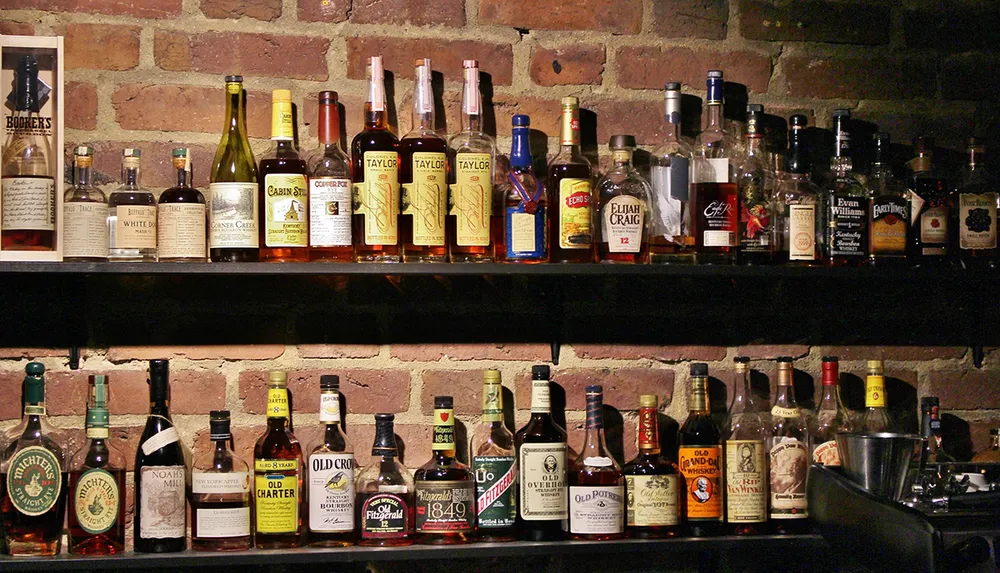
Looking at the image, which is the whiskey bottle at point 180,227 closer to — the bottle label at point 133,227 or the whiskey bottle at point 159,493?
the bottle label at point 133,227

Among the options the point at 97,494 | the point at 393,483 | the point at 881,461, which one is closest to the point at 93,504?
the point at 97,494

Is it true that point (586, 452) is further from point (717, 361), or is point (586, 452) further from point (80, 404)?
point (80, 404)

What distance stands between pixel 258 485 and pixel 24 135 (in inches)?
26.0

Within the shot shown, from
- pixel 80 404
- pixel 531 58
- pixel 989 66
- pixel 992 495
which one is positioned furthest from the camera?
pixel 989 66

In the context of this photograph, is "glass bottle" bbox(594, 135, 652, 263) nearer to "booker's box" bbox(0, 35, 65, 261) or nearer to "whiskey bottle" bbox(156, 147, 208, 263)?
"whiskey bottle" bbox(156, 147, 208, 263)

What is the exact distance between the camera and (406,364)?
6.30 feet

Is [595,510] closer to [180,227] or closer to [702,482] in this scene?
[702,482]

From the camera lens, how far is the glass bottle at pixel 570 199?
1783mm

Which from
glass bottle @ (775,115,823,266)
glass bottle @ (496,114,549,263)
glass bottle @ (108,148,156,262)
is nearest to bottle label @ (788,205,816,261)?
glass bottle @ (775,115,823,266)

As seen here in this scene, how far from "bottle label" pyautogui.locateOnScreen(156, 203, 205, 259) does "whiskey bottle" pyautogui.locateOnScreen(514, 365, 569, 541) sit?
0.58 metres

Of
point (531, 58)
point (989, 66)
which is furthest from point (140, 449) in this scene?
point (989, 66)

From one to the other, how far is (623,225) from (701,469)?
0.43m

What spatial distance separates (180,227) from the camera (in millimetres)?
1730

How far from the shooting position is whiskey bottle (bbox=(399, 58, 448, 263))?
1.76 m
